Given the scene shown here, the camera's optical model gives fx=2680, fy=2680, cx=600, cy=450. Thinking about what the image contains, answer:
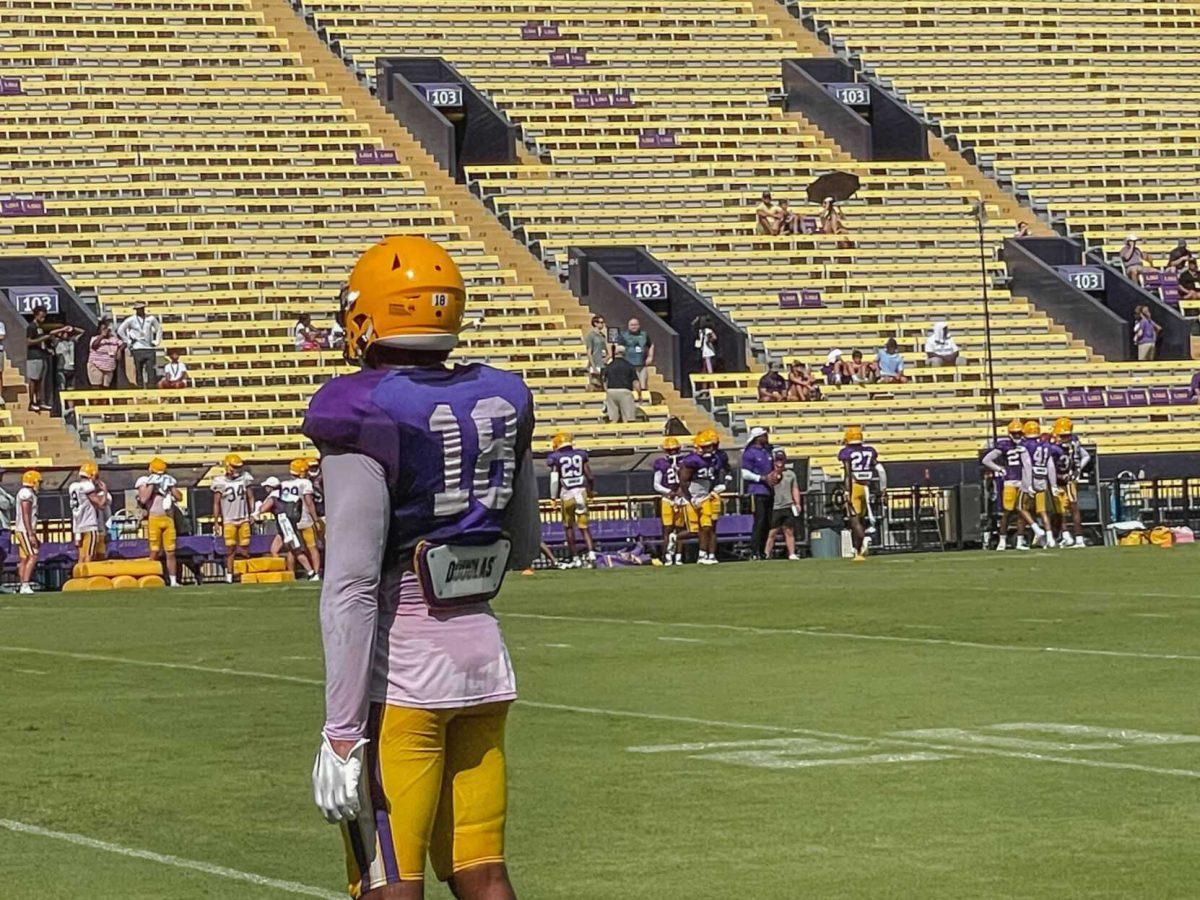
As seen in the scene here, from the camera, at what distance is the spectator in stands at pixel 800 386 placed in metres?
37.5

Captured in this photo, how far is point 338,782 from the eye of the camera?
5301 mm

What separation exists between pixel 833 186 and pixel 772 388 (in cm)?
672

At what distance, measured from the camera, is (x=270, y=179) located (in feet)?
135

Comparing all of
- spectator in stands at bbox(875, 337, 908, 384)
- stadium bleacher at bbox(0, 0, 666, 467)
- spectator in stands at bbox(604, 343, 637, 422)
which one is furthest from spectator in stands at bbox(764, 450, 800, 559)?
spectator in stands at bbox(875, 337, 908, 384)

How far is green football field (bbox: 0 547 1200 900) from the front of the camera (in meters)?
8.59

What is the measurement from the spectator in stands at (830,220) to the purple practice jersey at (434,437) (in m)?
37.4

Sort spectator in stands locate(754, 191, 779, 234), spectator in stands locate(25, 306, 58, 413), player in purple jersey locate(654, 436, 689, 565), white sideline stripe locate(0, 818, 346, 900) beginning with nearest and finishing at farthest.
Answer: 1. white sideline stripe locate(0, 818, 346, 900)
2. player in purple jersey locate(654, 436, 689, 565)
3. spectator in stands locate(25, 306, 58, 413)
4. spectator in stands locate(754, 191, 779, 234)

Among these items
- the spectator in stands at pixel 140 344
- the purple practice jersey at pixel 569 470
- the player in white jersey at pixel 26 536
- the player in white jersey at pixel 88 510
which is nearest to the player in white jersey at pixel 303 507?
the player in white jersey at pixel 88 510

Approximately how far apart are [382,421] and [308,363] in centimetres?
3120

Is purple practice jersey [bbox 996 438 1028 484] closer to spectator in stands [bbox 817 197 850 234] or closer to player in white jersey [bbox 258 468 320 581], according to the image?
player in white jersey [bbox 258 468 320 581]

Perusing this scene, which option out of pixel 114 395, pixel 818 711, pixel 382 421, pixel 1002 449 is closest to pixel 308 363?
pixel 114 395

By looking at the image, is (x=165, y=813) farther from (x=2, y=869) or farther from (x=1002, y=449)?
(x=1002, y=449)

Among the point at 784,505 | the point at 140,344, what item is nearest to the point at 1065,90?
the point at 784,505

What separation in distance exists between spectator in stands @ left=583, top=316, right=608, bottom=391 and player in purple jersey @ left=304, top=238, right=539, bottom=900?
30861 mm
